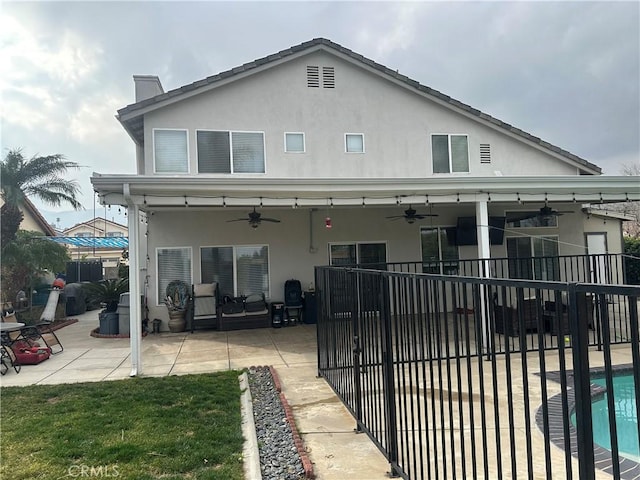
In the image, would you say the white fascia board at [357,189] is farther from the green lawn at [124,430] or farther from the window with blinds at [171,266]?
the window with blinds at [171,266]

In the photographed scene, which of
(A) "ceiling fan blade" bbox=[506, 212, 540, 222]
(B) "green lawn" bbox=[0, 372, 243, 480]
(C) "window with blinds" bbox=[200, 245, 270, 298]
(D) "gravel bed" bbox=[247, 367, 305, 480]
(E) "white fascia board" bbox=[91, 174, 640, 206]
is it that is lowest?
(D) "gravel bed" bbox=[247, 367, 305, 480]

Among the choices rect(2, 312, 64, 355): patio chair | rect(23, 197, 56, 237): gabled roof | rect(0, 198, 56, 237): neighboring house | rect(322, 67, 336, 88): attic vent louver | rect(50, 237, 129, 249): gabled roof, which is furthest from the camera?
rect(0, 198, 56, 237): neighboring house

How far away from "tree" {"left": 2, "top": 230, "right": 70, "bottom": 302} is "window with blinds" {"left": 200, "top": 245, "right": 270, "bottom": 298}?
561 cm

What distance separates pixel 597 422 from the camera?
344cm

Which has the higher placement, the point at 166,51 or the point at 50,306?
the point at 166,51

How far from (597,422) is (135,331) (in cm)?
597

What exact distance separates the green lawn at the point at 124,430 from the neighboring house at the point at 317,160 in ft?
Answer: 14.1

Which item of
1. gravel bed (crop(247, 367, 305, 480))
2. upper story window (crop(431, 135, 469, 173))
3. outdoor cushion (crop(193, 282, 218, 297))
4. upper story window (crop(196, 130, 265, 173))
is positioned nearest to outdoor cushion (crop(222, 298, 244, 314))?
outdoor cushion (crop(193, 282, 218, 297))

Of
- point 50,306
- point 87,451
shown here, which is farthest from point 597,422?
point 50,306

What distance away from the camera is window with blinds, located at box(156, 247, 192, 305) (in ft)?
32.8

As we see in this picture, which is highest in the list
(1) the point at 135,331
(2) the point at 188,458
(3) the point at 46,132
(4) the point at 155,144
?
(3) the point at 46,132

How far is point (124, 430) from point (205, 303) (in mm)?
6084

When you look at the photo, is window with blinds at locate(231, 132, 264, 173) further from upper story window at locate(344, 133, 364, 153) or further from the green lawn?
the green lawn

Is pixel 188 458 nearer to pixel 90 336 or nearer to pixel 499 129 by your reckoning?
pixel 90 336
